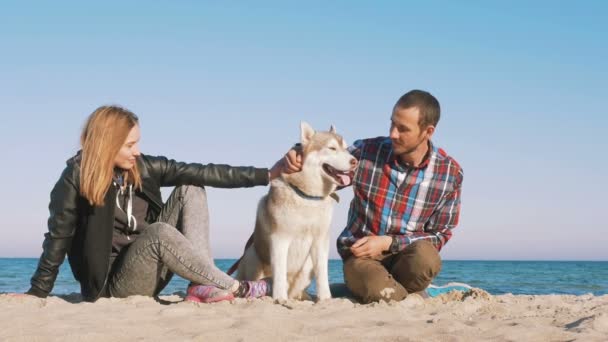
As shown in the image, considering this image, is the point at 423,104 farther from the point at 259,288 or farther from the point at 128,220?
the point at 128,220

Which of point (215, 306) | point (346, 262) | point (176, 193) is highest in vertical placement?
point (176, 193)

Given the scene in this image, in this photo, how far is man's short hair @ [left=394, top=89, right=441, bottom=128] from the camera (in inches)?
184

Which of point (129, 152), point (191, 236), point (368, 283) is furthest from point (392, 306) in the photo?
point (129, 152)

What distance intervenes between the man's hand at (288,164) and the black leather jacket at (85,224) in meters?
0.51

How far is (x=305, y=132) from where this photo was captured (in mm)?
4875

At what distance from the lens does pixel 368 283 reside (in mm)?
4602

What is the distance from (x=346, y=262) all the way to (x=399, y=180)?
0.79 meters

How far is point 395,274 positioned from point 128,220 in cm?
215

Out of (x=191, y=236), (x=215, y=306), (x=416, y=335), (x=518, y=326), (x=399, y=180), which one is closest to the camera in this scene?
(x=416, y=335)

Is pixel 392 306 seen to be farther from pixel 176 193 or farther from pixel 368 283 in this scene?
pixel 176 193

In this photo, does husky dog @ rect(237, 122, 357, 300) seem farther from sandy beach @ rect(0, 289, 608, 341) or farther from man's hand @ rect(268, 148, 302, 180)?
sandy beach @ rect(0, 289, 608, 341)

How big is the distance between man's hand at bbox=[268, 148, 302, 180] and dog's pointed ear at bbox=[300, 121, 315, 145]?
0.30ft

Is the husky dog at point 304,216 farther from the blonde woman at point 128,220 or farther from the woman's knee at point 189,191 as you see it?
the woman's knee at point 189,191

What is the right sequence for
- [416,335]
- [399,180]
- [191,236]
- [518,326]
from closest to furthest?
[416,335] < [518,326] < [191,236] < [399,180]
